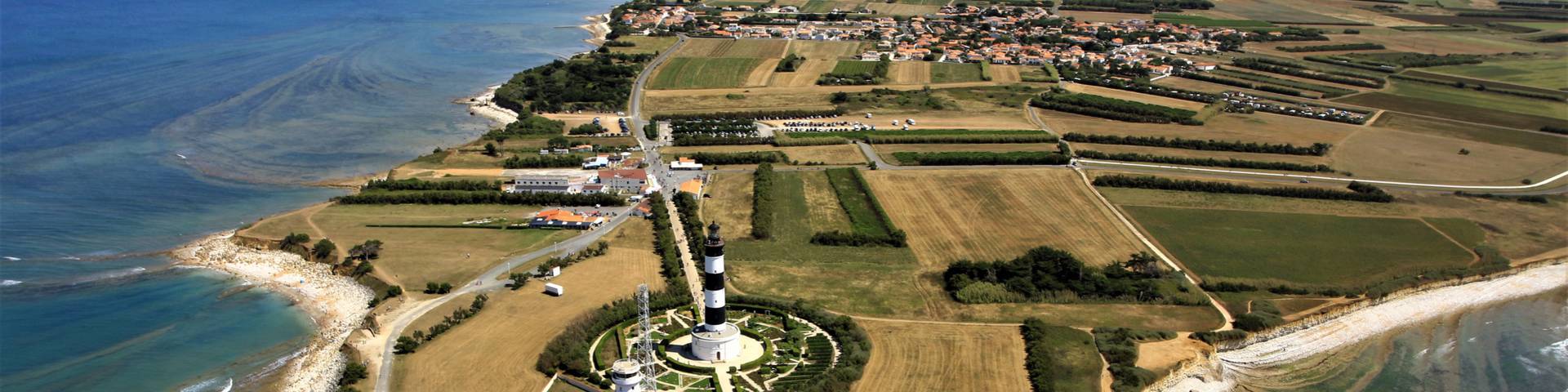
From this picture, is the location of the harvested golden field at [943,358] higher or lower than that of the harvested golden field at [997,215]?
higher

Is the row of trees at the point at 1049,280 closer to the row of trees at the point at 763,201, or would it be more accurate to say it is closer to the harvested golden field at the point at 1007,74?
the row of trees at the point at 763,201

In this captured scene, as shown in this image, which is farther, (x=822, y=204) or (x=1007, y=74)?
(x=1007, y=74)

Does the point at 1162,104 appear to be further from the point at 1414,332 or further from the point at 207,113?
the point at 207,113

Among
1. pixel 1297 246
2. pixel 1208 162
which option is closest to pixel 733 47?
pixel 1208 162

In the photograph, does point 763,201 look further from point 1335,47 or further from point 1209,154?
point 1335,47

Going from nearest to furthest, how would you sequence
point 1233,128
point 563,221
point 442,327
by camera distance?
1. point 442,327
2. point 563,221
3. point 1233,128

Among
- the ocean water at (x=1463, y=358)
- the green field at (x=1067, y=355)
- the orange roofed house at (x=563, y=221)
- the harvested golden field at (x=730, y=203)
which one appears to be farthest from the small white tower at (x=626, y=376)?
the orange roofed house at (x=563, y=221)
